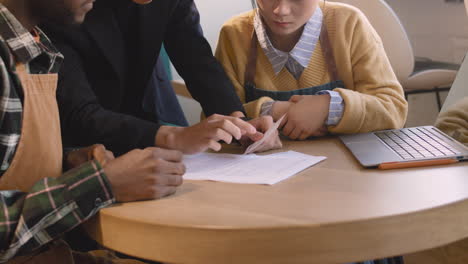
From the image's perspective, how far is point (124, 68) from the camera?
1.46 m

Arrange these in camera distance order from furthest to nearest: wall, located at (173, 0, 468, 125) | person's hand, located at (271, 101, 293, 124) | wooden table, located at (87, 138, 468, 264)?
wall, located at (173, 0, 468, 125) → person's hand, located at (271, 101, 293, 124) → wooden table, located at (87, 138, 468, 264)

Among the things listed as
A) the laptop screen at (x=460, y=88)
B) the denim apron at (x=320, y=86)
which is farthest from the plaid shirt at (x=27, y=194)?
the laptop screen at (x=460, y=88)

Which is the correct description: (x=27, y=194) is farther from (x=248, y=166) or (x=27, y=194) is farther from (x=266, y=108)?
(x=266, y=108)

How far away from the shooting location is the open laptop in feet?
3.10

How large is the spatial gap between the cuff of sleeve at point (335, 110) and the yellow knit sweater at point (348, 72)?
0.04ft

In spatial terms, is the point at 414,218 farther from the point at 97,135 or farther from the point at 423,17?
the point at 423,17

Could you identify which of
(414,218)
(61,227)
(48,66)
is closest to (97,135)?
(48,66)

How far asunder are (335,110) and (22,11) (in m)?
0.72

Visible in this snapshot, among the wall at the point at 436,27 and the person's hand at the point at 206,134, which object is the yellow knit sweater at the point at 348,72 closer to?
the person's hand at the point at 206,134

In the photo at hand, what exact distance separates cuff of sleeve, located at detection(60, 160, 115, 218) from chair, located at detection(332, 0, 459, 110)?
72.1 inches

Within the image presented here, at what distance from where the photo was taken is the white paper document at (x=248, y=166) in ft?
3.09

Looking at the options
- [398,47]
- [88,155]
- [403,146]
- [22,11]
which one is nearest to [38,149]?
[88,155]

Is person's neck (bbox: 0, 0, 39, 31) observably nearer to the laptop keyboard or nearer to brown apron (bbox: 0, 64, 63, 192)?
brown apron (bbox: 0, 64, 63, 192)

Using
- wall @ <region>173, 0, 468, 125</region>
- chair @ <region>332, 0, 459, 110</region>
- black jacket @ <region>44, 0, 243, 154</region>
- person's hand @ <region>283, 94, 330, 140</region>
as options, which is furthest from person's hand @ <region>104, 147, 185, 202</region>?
wall @ <region>173, 0, 468, 125</region>
